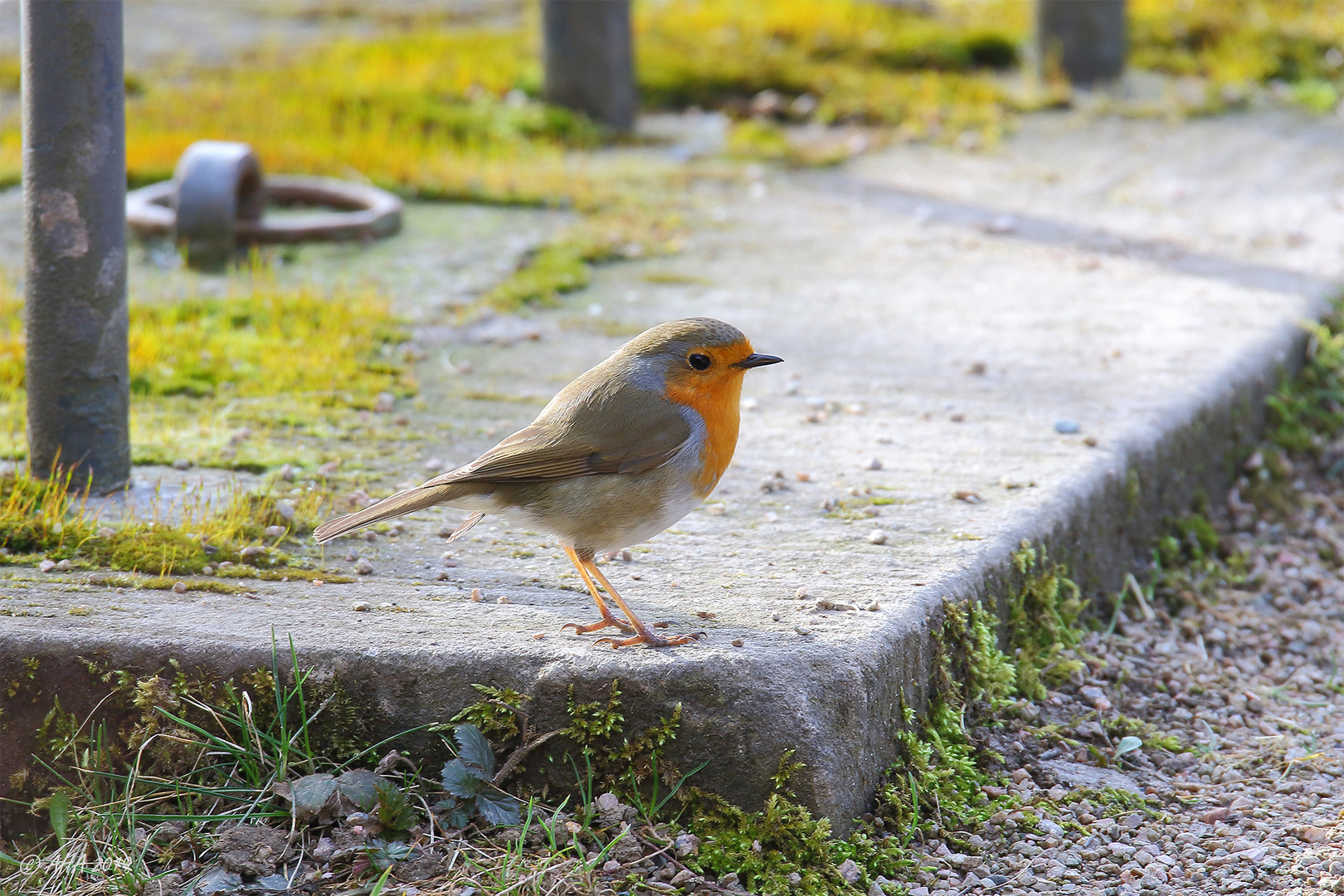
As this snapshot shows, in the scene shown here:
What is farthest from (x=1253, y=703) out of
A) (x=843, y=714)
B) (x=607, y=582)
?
(x=607, y=582)

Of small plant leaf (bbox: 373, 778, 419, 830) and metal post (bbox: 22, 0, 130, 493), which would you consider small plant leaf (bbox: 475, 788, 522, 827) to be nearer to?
small plant leaf (bbox: 373, 778, 419, 830)

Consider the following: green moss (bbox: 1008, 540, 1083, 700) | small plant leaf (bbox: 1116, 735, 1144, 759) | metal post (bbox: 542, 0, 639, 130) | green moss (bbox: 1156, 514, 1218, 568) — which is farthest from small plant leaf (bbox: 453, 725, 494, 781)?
metal post (bbox: 542, 0, 639, 130)

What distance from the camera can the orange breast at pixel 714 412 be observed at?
3.27 meters

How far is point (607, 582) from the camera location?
3.18 m

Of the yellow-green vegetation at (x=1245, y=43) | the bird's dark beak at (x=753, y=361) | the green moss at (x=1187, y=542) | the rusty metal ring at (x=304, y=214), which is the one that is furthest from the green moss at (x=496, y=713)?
the yellow-green vegetation at (x=1245, y=43)

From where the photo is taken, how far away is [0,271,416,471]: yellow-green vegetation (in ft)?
14.3

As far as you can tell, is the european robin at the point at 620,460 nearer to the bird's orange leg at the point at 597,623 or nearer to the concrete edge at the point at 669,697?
the bird's orange leg at the point at 597,623

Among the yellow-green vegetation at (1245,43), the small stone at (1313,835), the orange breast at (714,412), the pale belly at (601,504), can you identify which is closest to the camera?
the small stone at (1313,835)

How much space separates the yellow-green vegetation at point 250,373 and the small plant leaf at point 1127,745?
2.47 metres

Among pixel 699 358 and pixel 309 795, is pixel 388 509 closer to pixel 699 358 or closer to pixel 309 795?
pixel 309 795

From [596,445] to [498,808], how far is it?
87cm

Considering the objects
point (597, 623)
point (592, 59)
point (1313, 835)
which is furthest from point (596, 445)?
point (592, 59)

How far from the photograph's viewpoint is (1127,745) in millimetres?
3424

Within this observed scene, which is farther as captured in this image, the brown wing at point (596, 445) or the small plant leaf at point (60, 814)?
the brown wing at point (596, 445)
